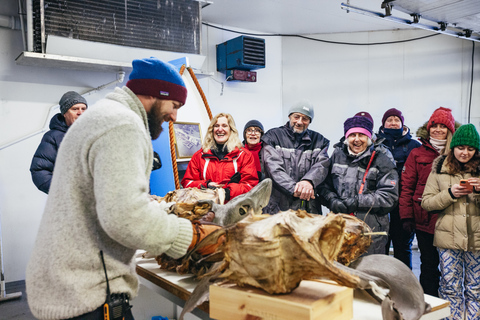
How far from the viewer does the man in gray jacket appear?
3217mm

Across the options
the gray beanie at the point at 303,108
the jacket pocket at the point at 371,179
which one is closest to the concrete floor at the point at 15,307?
the gray beanie at the point at 303,108

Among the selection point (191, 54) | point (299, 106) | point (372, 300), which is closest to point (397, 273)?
point (372, 300)

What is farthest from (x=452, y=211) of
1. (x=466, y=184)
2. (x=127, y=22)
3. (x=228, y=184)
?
(x=127, y=22)

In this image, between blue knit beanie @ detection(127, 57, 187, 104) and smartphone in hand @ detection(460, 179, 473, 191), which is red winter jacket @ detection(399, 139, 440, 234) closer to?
smartphone in hand @ detection(460, 179, 473, 191)

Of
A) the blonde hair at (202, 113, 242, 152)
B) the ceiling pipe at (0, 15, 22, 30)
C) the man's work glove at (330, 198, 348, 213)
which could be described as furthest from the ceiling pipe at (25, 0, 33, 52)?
the man's work glove at (330, 198, 348, 213)

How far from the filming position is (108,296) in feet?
4.33

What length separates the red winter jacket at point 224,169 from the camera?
130 inches

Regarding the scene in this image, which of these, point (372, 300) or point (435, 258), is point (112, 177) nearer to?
point (372, 300)

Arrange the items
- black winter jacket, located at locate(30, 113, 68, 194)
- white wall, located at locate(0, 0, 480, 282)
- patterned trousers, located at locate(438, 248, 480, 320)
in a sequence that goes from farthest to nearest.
→ white wall, located at locate(0, 0, 480, 282)
black winter jacket, located at locate(30, 113, 68, 194)
patterned trousers, located at locate(438, 248, 480, 320)

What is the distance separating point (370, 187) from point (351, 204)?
22 centimetres

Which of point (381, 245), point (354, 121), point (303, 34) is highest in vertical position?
point (303, 34)

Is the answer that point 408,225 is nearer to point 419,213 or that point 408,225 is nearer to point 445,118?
point 419,213

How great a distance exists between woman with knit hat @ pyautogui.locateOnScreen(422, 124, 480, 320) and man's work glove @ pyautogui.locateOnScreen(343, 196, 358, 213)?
520mm

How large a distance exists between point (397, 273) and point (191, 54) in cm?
388
